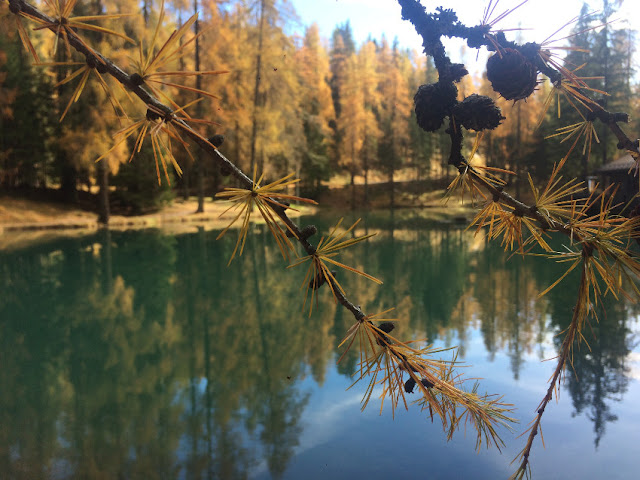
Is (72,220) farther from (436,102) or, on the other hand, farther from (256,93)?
(436,102)

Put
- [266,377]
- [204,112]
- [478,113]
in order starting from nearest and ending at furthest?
[478,113], [266,377], [204,112]

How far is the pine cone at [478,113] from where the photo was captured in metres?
0.61

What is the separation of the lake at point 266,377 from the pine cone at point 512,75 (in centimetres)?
67

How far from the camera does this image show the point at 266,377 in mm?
3504

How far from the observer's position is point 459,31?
669 mm

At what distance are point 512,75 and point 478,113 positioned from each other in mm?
81

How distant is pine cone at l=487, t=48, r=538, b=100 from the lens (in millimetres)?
641

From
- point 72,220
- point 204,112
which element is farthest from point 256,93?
point 72,220

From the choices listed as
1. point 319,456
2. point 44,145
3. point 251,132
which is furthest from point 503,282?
point 44,145

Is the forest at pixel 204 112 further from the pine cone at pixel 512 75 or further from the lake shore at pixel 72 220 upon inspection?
the pine cone at pixel 512 75

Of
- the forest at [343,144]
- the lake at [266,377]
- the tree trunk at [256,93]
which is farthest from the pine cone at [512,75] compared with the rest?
the tree trunk at [256,93]

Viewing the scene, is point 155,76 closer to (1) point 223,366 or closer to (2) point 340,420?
(2) point 340,420

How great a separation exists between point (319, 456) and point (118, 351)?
2.47 metres

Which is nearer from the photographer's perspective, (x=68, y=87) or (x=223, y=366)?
(x=223, y=366)
